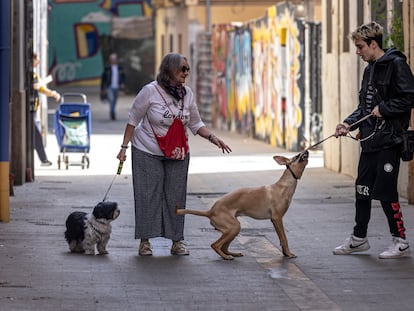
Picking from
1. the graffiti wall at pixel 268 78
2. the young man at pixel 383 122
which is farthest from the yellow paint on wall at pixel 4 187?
the graffiti wall at pixel 268 78

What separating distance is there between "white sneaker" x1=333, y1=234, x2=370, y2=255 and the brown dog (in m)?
0.44

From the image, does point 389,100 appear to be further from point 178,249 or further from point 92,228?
point 92,228

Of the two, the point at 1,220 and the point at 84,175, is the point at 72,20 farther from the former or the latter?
the point at 1,220

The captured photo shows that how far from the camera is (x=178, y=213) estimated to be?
1110cm

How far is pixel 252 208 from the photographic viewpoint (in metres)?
11.0

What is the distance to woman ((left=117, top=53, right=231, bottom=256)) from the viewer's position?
36.6 ft

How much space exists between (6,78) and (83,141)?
7786mm

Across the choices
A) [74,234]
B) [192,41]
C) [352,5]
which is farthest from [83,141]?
[192,41]

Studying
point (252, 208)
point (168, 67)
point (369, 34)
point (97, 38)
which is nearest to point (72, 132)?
point (168, 67)

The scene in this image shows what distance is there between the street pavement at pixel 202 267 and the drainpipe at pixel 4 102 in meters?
0.35

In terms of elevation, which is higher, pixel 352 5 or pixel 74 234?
pixel 352 5

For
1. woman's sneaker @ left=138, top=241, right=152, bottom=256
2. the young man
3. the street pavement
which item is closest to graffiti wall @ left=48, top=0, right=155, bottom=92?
the street pavement

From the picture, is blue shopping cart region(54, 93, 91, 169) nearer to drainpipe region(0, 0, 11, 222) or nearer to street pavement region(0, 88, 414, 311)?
street pavement region(0, 88, 414, 311)

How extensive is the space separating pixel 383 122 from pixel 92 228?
2.64 metres
